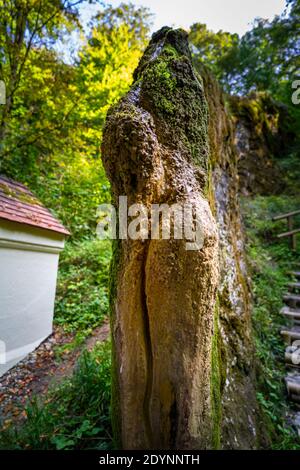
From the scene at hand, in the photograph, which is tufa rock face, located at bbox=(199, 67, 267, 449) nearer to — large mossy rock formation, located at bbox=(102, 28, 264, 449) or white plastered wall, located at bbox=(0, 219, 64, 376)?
large mossy rock formation, located at bbox=(102, 28, 264, 449)

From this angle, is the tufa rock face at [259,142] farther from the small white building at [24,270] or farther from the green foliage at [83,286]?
the small white building at [24,270]

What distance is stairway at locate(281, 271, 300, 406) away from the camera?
9.58 feet

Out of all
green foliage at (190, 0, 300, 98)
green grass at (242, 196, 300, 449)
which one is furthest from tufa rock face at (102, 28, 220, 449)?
green foliage at (190, 0, 300, 98)

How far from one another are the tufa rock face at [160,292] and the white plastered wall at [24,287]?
269 centimetres

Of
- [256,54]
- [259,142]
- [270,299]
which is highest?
[256,54]

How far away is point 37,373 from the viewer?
3521 mm

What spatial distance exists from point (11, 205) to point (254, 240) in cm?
587

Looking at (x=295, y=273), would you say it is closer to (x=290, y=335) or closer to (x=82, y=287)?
(x=290, y=335)

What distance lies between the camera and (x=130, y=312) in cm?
145

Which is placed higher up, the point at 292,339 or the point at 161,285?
the point at 161,285

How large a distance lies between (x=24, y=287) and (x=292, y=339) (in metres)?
4.41

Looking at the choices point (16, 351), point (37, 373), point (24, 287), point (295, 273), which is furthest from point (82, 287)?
point (295, 273)

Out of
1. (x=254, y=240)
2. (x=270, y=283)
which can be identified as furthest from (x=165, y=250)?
(x=254, y=240)
